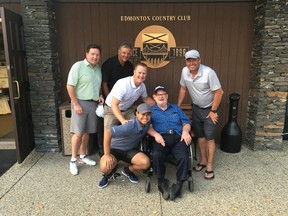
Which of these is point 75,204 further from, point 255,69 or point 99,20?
point 255,69

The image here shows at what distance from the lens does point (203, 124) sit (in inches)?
127

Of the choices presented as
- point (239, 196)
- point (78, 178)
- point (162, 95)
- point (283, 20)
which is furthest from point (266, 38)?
point (78, 178)

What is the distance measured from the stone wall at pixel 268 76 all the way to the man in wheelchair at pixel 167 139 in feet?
5.22

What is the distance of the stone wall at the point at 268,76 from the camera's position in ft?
11.5

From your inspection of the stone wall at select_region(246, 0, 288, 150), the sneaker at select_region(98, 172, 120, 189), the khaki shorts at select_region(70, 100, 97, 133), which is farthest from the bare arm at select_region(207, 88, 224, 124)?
the khaki shorts at select_region(70, 100, 97, 133)

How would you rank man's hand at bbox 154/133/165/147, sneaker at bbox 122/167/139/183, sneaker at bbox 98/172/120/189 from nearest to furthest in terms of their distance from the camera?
man's hand at bbox 154/133/165/147, sneaker at bbox 98/172/120/189, sneaker at bbox 122/167/139/183

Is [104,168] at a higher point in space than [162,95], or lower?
lower

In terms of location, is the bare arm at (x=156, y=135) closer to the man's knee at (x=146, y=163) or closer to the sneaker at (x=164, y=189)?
the man's knee at (x=146, y=163)

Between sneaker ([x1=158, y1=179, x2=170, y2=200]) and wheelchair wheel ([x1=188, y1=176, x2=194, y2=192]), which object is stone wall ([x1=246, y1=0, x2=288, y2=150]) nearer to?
wheelchair wheel ([x1=188, y1=176, x2=194, y2=192])

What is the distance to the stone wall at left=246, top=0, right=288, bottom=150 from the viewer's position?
3.52 meters

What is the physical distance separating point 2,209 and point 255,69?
3.75 metres

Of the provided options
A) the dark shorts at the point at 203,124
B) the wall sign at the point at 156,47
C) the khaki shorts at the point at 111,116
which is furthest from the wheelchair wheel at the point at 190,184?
the wall sign at the point at 156,47

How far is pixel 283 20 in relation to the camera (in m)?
3.51

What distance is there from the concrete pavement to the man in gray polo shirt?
0.97 ft
